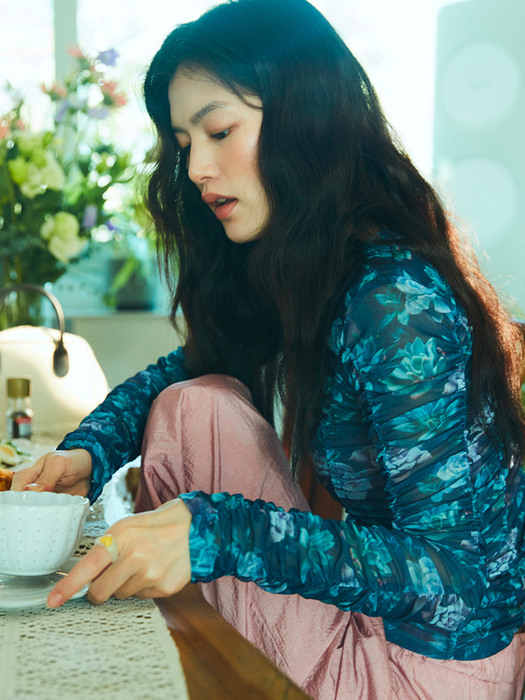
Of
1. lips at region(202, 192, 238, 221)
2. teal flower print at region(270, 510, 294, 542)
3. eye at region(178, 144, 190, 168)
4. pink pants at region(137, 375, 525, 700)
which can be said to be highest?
eye at region(178, 144, 190, 168)

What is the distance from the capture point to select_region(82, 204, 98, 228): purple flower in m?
2.14

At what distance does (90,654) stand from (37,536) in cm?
14

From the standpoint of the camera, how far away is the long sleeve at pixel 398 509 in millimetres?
668

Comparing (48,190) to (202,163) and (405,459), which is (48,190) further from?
(405,459)

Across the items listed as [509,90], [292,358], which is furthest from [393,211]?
[509,90]

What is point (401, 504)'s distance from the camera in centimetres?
75

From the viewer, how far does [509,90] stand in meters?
2.93

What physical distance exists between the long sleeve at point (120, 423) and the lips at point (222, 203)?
1.19 ft

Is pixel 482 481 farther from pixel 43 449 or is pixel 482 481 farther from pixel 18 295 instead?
pixel 18 295

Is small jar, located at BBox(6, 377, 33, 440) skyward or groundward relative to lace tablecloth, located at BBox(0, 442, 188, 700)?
groundward

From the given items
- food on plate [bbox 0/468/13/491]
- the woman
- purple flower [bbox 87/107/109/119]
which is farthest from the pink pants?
purple flower [bbox 87/107/109/119]

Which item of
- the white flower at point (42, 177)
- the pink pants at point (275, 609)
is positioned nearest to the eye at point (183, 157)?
the pink pants at point (275, 609)

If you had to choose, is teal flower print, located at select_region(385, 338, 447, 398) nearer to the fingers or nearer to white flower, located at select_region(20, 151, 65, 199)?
the fingers

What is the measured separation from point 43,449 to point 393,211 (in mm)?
763
